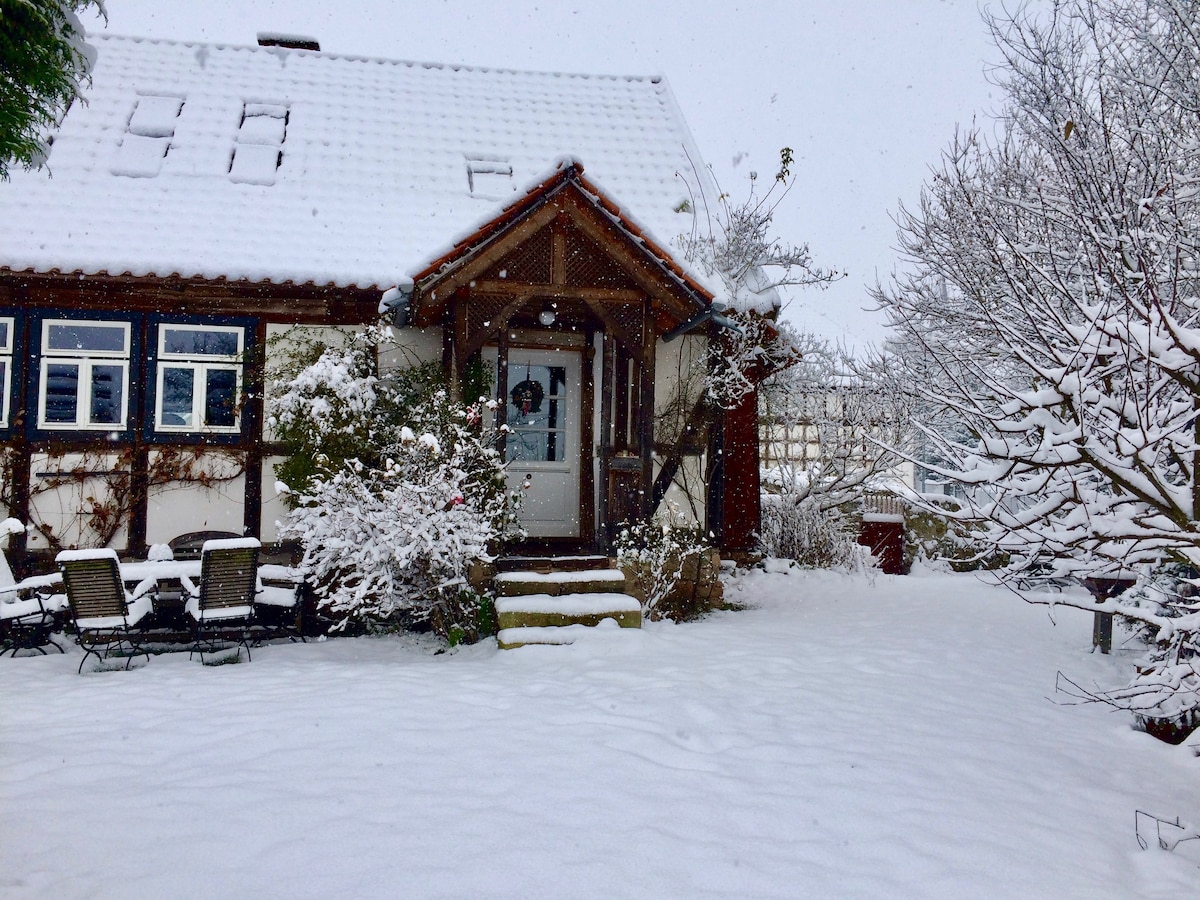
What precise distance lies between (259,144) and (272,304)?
9.11 ft

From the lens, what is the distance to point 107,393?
341 inches

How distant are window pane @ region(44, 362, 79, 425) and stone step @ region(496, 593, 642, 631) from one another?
490 cm

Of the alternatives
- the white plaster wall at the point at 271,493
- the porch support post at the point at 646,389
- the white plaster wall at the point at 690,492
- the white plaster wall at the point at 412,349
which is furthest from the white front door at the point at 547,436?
the white plaster wall at the point at 271,493

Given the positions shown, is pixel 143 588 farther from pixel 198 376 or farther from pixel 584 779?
pixel 584 779

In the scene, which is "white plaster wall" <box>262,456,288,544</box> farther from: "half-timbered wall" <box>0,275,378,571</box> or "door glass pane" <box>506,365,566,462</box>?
"door glass pane" <box>506,365,566,462</box>

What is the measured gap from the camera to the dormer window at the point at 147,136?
9.66 metres

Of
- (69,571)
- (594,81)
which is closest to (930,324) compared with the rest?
(594,81)

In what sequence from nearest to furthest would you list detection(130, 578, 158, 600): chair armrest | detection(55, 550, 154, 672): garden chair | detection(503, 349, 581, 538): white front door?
detection(55, 550, 154, 672): garden chair → detection(130, 578, 158, 600): chair armrest → detection(503, 349, 581, 538): white front door

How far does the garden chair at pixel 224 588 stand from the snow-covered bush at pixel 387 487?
17.5 inches

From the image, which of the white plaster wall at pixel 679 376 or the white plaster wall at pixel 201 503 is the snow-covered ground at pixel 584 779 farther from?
the white plaster wall at pixel 679 376

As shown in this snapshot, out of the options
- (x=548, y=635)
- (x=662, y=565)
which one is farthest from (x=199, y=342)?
(x=662, y=565)

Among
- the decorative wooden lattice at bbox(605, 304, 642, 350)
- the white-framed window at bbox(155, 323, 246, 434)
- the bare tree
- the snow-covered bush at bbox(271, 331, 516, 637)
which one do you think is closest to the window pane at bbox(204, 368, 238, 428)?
the white-framed window at bbox(155, 323, 246, 434)

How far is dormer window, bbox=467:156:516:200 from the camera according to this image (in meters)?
10.4

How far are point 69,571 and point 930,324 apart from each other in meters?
10.1
